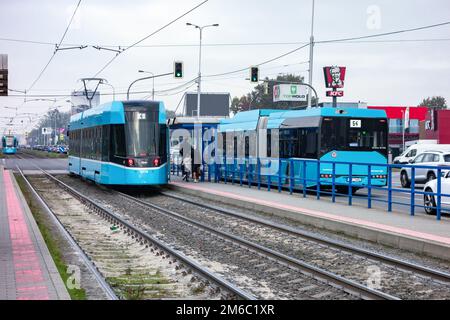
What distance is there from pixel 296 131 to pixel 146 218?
8946 millimetres

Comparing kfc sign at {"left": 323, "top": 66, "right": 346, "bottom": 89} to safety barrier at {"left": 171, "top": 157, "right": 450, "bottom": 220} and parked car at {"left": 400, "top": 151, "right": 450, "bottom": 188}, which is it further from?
safety barrier at {"left": 171, "top": 157, "right": 450, "bottom": 220}

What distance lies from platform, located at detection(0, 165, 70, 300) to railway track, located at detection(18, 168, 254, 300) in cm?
84

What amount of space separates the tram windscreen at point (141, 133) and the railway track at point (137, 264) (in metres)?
6.97

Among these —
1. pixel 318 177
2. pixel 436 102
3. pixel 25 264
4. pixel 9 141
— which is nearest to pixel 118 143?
pixel 318 177

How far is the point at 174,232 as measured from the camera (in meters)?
16.0

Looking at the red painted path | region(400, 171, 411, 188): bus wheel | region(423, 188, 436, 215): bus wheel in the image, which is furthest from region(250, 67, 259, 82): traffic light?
the red painted path

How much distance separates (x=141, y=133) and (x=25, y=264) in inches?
610

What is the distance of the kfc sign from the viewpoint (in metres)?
71.6

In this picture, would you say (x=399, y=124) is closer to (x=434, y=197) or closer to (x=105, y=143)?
(x=105, y=143)

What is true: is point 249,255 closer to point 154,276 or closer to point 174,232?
point 154,276

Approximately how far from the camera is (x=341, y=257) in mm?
12438

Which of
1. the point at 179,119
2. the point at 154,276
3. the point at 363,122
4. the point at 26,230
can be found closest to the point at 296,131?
the point at 363,122

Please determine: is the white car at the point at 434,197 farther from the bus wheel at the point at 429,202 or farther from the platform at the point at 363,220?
the platform at the point at 363,220
